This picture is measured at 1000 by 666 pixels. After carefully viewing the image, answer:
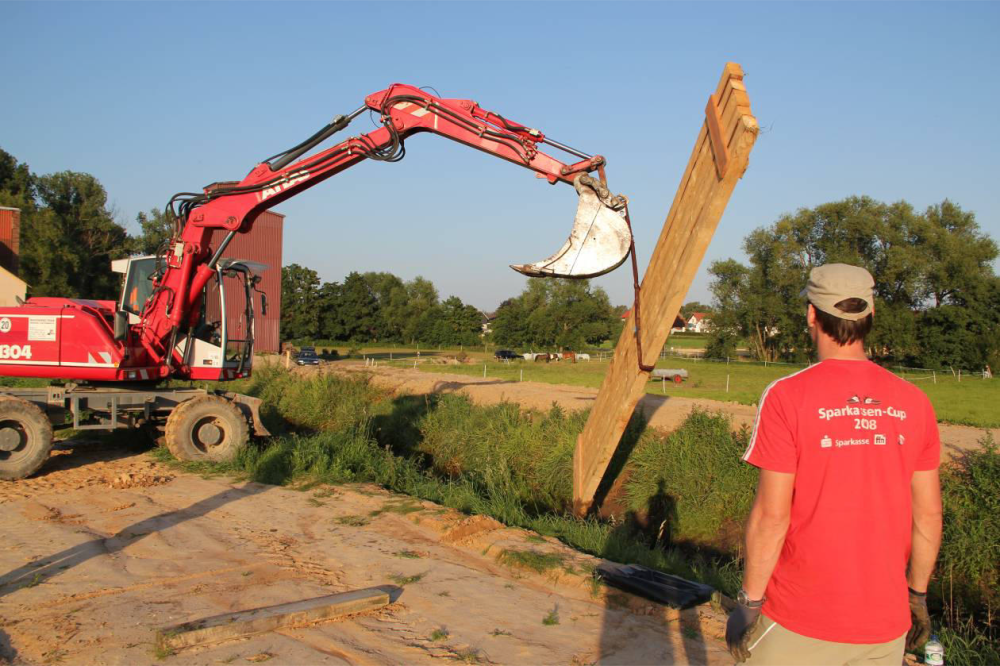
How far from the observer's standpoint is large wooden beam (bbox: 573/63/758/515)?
562cm

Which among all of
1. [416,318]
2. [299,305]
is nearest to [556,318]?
[416,318]

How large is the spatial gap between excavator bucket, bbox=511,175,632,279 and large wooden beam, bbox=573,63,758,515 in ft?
1.72

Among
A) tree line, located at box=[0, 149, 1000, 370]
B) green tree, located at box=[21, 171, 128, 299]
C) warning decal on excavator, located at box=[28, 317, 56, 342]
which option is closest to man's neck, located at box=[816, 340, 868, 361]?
warning decal on excavator, located at box=[28, 317, 56, 342]

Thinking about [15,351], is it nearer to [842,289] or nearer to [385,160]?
[385,160]

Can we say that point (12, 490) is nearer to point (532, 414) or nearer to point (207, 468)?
point (207, 468)

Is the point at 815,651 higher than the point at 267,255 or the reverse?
the reverse

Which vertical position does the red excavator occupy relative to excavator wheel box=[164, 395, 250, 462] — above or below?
above

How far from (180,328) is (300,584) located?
265 inches

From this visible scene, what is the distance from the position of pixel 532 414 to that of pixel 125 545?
26.6 ft

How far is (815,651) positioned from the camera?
7.57ft

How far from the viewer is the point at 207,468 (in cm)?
1001

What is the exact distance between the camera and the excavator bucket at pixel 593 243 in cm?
642

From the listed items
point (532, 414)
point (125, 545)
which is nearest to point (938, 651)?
point (125, 545)

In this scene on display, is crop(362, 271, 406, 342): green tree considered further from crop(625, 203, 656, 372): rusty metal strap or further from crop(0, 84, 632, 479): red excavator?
crop(625, 203, 656, 372): rusty metal strap
